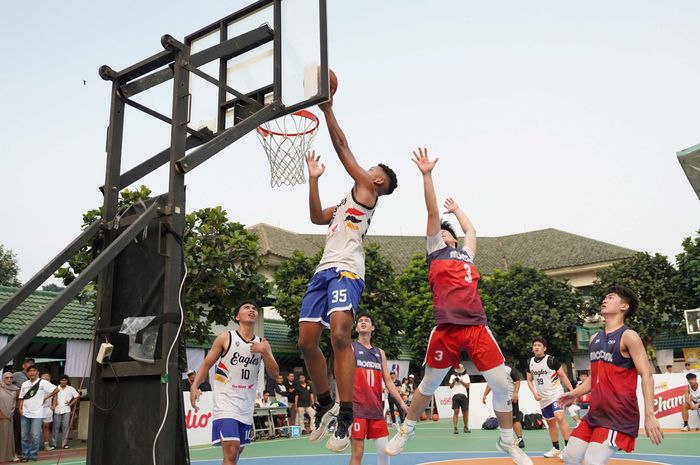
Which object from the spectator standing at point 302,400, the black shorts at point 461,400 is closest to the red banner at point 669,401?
the black shorts at point 461,400

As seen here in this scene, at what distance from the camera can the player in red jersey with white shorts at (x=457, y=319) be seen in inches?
282

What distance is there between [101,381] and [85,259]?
13.5 m

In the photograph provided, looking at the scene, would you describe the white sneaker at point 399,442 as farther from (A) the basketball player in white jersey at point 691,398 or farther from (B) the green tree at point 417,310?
(B) the green tree at point 417,310

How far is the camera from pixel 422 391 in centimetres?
772

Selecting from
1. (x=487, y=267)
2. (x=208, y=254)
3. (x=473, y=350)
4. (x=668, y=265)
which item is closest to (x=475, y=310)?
(x=473, y=350)

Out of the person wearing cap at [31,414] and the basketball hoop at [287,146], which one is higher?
the basketball hoop at [287,146]

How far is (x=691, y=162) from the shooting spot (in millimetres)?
9016

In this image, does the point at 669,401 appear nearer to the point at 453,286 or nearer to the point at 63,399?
the point at 453,286

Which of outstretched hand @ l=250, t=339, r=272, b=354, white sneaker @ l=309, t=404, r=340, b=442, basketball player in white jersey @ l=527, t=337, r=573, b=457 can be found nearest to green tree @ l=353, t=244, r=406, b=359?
basketball player in white jersey @ l=527, t=337, r=573, b=457

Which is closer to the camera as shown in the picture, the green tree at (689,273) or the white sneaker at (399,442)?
the white sneaker at (399,442)

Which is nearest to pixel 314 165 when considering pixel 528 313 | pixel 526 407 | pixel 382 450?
pixel 382 450

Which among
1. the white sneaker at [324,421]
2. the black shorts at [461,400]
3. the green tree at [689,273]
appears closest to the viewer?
the white sneaker at [324,421]

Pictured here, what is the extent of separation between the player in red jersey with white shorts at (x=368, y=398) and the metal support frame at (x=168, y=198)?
3986mm

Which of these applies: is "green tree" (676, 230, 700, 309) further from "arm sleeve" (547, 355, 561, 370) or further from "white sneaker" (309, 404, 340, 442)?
"white sneaker" (309, 404, 340, 442)
